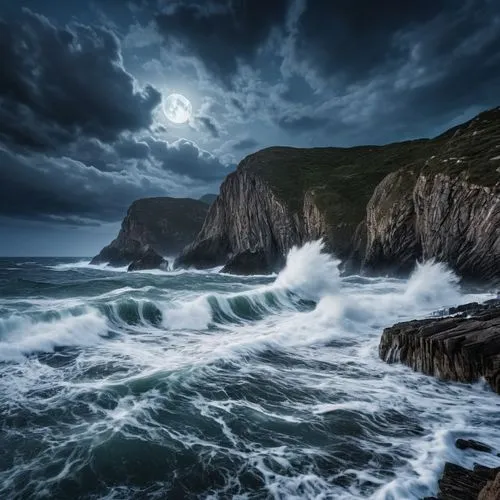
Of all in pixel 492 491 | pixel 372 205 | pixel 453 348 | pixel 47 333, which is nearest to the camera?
pixel 492 491

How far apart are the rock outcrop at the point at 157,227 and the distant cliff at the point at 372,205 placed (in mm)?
35123

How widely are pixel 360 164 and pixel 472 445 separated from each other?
67025 millimetres

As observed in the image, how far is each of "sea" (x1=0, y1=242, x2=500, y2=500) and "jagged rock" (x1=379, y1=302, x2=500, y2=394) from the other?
1.21 ft

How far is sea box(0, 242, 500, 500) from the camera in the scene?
528cm

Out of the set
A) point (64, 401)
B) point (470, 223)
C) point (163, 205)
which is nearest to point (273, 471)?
point (64, 401)

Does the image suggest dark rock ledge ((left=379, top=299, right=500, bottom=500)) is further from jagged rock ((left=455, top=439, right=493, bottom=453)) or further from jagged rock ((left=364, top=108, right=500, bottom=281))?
jagged rock ((left=364, top=108, right=500, bottom=281))

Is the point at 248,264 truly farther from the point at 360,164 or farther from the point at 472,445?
the point at 472,445

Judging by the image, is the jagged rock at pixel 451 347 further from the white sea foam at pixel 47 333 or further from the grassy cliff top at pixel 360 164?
the grassy cliff top at pixel 360 164

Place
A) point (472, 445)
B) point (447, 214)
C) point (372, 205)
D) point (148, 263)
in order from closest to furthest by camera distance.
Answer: point (472, 445), point (447, 214), point (372, 205), point (148, 263)

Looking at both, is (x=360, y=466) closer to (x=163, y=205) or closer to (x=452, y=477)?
(x=452, y=477)

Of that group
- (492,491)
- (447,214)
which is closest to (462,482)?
(492,491)

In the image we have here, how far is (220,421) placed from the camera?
24.0ft

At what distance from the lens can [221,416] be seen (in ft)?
24.7

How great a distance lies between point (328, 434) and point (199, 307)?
44.5ft
